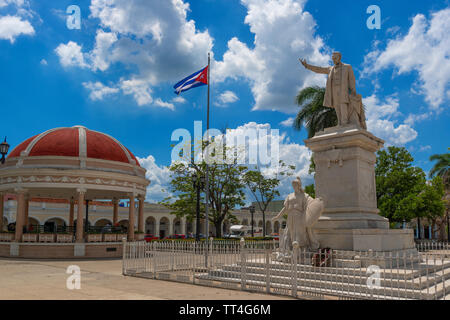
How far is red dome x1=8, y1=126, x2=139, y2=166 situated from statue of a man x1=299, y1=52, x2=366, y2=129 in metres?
17.9

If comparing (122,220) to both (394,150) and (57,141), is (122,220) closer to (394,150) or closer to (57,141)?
(57,141)

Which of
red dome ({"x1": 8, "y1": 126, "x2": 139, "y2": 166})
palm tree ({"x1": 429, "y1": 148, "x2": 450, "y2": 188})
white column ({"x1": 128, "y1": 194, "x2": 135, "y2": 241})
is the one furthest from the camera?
palm tree ({"x1": 429, "y1": 148, "x2": 450, "y2": 188})

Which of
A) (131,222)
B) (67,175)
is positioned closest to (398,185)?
(131,222)

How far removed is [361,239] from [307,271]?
1868 mm

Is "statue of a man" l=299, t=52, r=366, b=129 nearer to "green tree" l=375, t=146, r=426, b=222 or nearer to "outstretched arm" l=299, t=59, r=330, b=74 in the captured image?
"outstretched arm" l=299, t=59, r=330, b=74

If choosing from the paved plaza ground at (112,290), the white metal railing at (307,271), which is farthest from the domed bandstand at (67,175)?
the white metal railing at (307,271)

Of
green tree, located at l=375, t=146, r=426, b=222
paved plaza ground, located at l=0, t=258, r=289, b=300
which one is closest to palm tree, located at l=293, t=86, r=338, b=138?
green tree, located at l=375, t=146, r=426, b=222

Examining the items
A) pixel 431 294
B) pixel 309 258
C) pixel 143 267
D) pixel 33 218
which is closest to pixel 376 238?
pixel 309 258

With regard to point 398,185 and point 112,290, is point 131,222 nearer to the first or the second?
point 112,290

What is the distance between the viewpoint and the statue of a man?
12.8 metres

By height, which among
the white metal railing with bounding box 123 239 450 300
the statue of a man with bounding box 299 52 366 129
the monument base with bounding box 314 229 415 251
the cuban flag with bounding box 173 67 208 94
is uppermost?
the cuban flag with bounding box 173 67 208 94

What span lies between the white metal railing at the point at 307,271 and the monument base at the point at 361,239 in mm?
391

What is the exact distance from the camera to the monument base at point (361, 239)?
10578 mm

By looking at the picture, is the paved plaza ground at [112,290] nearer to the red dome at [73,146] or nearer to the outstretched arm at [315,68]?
the outstretched arm at [315,68]
